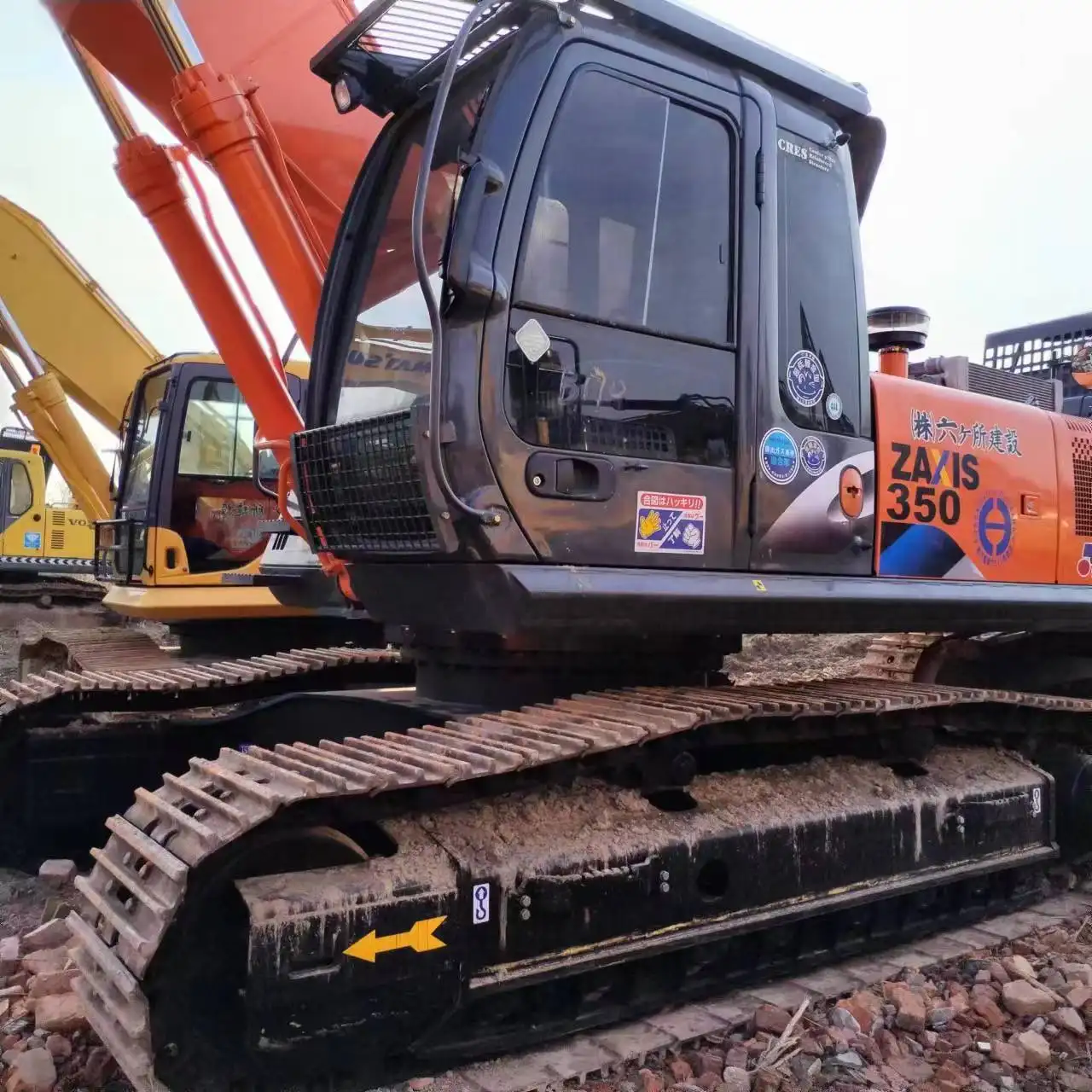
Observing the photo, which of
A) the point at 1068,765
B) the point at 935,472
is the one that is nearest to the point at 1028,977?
the point at 1068,765

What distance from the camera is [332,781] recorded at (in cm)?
256

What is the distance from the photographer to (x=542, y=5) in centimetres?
299

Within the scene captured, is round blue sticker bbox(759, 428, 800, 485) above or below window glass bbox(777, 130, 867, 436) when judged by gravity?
below

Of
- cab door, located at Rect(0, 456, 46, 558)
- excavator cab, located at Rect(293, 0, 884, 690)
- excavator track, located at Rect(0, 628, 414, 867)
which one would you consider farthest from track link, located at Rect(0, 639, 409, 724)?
cab door, located at Rect(0, 456, 46, 558)

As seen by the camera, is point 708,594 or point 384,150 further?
point 384,150

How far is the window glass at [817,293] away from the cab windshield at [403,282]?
1.06 metres

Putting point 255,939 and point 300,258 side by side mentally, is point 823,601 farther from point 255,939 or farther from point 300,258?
point 300,258

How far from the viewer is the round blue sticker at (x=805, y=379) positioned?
3.52 m

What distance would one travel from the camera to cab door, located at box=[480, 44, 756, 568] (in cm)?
298

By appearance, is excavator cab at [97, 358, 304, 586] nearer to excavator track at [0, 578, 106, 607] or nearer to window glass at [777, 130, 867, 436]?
window glass at [777, 130, 867, 436]

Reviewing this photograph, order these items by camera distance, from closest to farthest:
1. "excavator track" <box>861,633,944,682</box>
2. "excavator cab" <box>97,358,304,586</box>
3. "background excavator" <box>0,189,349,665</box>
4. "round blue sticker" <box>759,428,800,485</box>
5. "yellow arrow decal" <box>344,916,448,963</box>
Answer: "yellow arrow decal" <box>344,916,448,963</box> < "round blue sticker" <box>759,428,800,485</box> < "excavator track" <box>861,633,944,682</box> < "background excavator" <box>0,189,349,665</box> < "excavator cab" <box>97,358,304,586</box>

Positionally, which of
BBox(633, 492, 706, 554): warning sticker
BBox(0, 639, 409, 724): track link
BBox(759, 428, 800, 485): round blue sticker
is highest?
BBox(759, 428, 800, 485): round blue sticker

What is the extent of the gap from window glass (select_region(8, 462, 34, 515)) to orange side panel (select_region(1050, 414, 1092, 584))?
1344 centimetres

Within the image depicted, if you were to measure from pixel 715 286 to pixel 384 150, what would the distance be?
3.92ft
